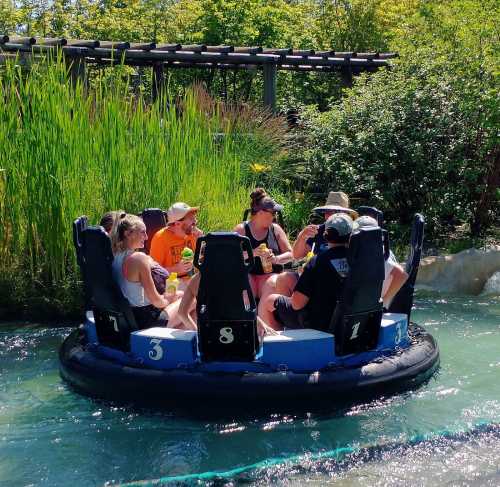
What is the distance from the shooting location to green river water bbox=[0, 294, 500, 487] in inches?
181

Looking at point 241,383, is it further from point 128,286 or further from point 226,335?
point 128,286

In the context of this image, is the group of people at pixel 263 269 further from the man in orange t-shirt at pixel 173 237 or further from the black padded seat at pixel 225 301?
the black padded seat at pixel 225 301

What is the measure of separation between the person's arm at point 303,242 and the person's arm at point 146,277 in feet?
4.91

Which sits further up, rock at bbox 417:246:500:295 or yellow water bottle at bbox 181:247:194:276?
yellow water bottle at bbox 181:247:194:276

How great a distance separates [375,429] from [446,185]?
6358 mm

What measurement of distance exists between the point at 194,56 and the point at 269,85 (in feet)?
4.75

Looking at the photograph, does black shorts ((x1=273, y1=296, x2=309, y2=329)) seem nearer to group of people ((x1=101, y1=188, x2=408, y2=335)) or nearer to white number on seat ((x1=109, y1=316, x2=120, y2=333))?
group of people ((x1=101, y1=188, x2=408, y2=335))

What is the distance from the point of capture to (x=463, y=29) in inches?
446

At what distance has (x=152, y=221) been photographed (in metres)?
7.55

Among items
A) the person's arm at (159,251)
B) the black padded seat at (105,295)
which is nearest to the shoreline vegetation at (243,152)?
the person's arm at (159,251)

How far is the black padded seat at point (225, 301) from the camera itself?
16.9 feet

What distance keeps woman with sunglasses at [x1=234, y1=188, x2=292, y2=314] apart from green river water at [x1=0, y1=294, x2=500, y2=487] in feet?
4.44

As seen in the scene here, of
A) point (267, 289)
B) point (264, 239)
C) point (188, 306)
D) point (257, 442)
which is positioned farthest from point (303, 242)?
point (257, 442)

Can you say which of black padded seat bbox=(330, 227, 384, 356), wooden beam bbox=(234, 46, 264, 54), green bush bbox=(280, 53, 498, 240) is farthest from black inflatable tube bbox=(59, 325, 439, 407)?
wooden beam bbox=(234, 46, 264, 54)
